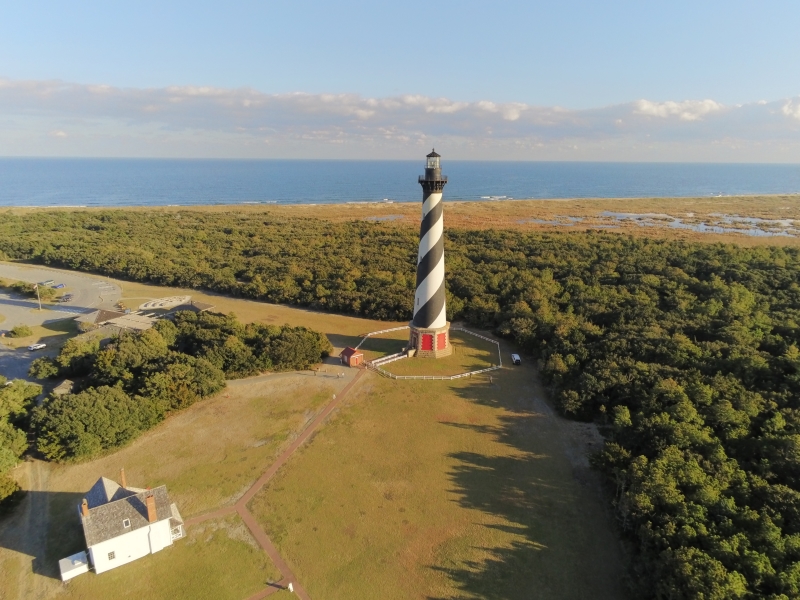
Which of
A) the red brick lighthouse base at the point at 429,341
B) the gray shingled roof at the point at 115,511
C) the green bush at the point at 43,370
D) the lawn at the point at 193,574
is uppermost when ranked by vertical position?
the red brick lighthouse base at the point at 429,341

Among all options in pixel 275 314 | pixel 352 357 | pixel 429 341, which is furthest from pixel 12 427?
pixel 429 341

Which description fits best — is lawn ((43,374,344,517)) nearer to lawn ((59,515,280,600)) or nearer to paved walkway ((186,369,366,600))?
paved walkway ((186,369,366,600))

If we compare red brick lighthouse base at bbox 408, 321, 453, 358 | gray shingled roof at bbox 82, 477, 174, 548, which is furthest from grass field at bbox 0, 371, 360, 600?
red brick lighthouse base at bbox 408, 321, 453, 358

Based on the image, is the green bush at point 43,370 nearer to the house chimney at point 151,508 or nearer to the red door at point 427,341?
the house chimney at point 151,508

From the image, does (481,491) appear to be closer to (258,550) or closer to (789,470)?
(258,550)

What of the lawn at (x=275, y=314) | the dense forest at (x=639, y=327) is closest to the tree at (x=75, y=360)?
the lawn at (x=275, y=314)

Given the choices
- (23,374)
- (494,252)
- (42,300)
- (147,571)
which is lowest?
(147,571)

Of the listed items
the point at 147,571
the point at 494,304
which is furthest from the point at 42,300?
the point at 494,304
